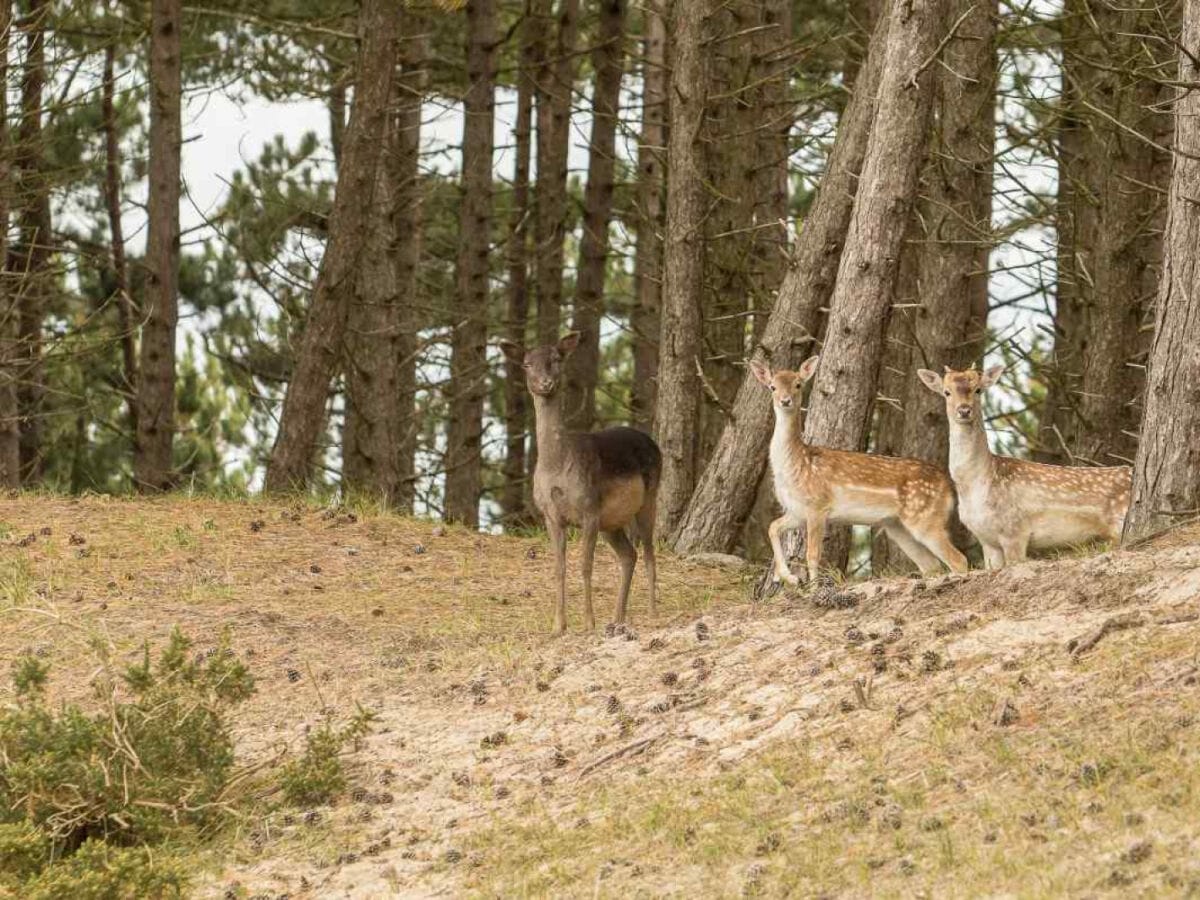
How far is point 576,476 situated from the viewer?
35.6 feet

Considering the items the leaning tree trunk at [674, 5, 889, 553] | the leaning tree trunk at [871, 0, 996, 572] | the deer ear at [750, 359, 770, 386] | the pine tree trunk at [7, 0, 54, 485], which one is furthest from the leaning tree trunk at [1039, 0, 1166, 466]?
the pine tree trunk at [7, 0, 54, 485]

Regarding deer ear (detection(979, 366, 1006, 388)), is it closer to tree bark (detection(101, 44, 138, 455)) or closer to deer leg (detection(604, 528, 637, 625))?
deer leg (detection(604, 528, 637, 625))

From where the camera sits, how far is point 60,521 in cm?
1418

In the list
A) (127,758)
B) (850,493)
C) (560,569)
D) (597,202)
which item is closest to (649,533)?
(560,569)

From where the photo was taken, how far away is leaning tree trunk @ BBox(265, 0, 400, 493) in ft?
56.7

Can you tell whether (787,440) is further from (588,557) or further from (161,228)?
(161,228)

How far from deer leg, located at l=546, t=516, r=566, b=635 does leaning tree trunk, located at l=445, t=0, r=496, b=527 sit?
10.7 meters

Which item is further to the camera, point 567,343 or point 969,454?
point 969,454

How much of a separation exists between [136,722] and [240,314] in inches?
799

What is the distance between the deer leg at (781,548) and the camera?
39.0 ft

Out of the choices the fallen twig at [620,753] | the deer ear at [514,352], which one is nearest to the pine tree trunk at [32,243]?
the deer ear at [514,352]

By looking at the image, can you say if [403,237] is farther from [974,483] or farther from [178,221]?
[974,483]

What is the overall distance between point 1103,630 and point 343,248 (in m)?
10.8

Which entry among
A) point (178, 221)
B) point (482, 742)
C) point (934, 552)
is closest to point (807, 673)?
point (482, 742)
